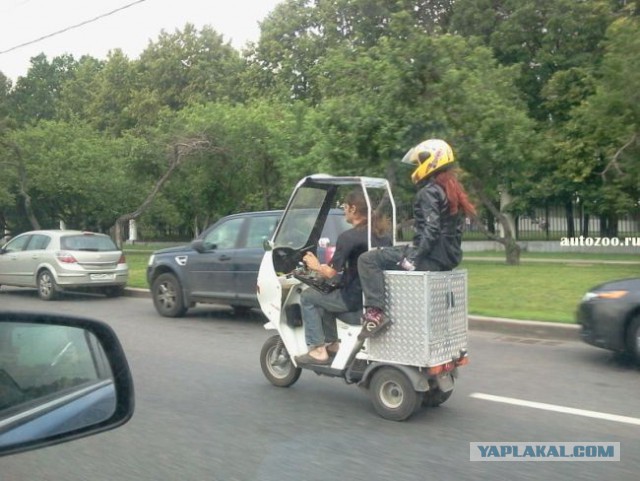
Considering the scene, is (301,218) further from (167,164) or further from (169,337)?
(167,164)

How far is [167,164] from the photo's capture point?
2739 cm

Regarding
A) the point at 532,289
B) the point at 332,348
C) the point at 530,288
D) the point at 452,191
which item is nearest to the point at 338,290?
the point at 332,348

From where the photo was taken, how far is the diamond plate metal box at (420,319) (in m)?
6.30

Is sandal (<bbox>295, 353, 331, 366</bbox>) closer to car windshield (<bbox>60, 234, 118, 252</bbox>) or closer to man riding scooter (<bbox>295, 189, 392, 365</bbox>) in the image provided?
man riding scooter (<bbox>295, 189, 392, 365</bbox>)

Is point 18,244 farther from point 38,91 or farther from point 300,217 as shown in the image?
point 38,91

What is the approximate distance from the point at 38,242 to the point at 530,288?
1072 centimetres

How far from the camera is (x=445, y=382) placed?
21.8 ft

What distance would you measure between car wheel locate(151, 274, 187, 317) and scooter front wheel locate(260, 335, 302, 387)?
5431mm

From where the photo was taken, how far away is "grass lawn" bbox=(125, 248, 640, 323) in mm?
11930

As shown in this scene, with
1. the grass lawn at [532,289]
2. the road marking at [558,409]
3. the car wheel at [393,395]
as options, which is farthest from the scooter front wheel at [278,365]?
the grass lawn at [532,289]

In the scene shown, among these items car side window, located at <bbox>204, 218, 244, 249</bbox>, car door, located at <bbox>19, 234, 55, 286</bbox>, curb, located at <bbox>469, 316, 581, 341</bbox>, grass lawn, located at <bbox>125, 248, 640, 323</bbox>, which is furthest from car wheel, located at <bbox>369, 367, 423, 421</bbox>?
car door, located at <bbox>19, 234, 55, 286</bbox>

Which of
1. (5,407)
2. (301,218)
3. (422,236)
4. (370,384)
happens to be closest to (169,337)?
(301,218)

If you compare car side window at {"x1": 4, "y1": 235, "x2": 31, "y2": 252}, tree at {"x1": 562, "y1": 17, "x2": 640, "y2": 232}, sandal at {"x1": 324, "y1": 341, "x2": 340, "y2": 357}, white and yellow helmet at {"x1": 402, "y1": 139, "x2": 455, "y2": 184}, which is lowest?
sandal at {"x1": 324, "y1": 341, "x2": 340, "y2": 357}

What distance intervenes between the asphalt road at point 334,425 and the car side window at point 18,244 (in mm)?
8743
